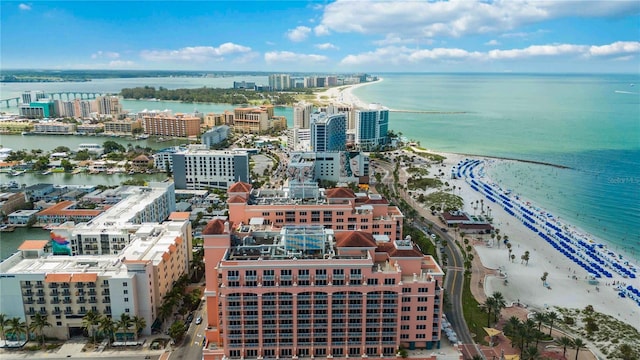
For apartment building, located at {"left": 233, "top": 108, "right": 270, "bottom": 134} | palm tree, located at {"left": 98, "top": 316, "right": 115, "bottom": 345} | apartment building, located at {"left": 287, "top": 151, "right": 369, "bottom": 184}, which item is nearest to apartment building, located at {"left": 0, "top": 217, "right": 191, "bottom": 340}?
palm tree, located at {"left": 98, "top": 316, "right": 115, "bottom": 345}

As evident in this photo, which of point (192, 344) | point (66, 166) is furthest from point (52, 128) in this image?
→ point (192, 344)

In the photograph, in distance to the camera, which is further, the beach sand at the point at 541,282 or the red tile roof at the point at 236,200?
the beach sand at the point at 541,282

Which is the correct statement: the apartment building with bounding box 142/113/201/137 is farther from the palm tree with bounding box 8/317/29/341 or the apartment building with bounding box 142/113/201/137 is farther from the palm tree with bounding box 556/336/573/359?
the palm tree with bounding box 556/336/573/359

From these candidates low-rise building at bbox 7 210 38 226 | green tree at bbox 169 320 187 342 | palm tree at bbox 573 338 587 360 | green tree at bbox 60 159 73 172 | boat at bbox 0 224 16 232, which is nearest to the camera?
palm tree at bbox 573 338 587 360

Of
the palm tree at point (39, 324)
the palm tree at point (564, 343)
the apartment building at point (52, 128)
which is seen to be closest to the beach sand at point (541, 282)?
the palm tree at point (564, 343)

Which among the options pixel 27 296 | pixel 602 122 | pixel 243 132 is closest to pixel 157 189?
pixel 27 296

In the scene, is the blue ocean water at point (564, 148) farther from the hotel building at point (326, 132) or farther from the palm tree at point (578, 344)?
the hotel building at point (326, 132)

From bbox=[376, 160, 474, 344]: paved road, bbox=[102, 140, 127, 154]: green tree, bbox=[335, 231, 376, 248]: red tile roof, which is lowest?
bbox=[376, 160, 474, 344]: paved road
